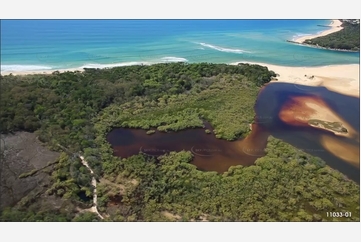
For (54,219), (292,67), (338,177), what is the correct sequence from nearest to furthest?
(54,219)
(338,177)
(292,67)

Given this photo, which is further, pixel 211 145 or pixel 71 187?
pixel 211 145

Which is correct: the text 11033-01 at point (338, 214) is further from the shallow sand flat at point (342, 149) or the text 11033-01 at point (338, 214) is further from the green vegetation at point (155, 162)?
the shallow sand flat at point (342, 149)

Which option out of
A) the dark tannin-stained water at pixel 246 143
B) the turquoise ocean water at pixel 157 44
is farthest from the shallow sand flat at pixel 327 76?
the dark tannin-stained water at pixel 246 143

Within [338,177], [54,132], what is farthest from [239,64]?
[54,132]

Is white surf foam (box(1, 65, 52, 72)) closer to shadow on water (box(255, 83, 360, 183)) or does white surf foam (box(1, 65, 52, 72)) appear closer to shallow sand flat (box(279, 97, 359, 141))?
shadow on water (box(255, 83, 360, 183))

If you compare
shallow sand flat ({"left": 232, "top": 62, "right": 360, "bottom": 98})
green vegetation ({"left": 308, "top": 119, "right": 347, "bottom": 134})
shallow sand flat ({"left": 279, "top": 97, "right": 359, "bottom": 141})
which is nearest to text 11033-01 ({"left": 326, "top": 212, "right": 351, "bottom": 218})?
shallow sand flat ({"left": 279, "top": 97, "right": 359, "bottom": 141})

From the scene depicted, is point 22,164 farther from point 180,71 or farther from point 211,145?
point 180,71

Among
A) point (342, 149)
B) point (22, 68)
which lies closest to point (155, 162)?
point (342, 149)
